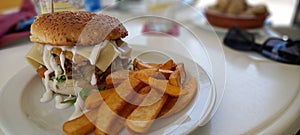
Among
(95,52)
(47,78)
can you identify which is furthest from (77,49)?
(47,78)

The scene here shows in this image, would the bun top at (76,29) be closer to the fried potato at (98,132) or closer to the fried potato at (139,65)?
the fried potato at (139,65)

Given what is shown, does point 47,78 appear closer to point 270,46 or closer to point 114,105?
point 114,105

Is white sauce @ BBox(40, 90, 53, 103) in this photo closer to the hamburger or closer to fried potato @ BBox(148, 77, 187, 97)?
the hamburger

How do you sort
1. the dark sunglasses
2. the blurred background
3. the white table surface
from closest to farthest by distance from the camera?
the white table surface < the dark sunglasses < the blurred background

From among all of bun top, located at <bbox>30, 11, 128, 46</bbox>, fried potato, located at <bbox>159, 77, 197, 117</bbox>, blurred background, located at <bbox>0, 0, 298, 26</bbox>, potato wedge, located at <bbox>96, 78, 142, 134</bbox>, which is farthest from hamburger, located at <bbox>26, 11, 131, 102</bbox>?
blurred background, located at <bbox>0, 0, 298, 26</bbox>

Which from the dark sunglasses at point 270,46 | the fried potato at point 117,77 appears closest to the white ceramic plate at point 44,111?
the fried potato at point 117,77

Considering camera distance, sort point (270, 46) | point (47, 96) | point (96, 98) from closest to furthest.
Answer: point (96, 98)
point (47, 96)
point (270, 46)

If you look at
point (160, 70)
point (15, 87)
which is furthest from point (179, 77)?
point (15, 87)

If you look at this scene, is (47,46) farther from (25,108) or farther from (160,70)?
(160,70)
